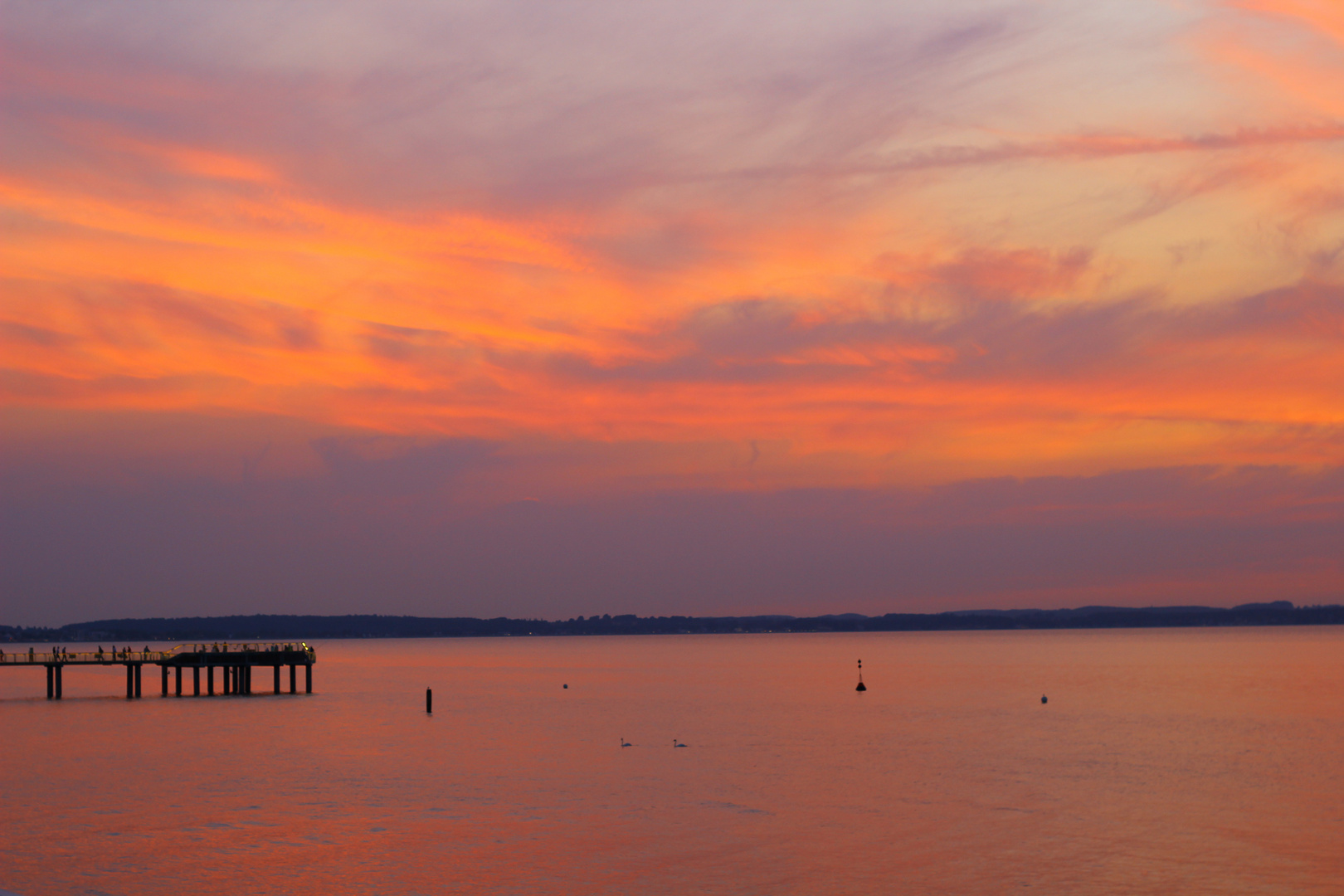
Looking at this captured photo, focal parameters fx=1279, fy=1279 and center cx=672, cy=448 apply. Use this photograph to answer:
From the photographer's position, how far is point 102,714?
98.3 m

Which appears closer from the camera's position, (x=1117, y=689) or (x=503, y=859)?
(x=503, y=859)

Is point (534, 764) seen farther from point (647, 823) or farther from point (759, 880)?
point (759, 880)

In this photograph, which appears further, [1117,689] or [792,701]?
[1117,689]

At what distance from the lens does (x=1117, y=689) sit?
422ft

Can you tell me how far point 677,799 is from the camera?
181 feet

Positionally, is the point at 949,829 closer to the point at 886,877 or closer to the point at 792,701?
the point at 886,877

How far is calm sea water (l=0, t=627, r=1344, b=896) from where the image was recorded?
40.2m

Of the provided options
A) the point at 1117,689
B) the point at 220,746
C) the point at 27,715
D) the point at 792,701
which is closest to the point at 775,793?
the point at 220,746

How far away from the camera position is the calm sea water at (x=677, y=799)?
4022cm

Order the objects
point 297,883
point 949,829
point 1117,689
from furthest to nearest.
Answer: point 1117,689 < point 949,829 < point 297,883

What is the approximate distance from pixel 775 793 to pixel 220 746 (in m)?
35.8

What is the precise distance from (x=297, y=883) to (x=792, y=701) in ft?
271

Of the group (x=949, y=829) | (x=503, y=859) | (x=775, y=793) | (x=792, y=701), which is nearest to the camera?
(x=503, y=859)

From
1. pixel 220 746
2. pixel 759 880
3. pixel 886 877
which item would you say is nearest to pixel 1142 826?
pixel 886 877
